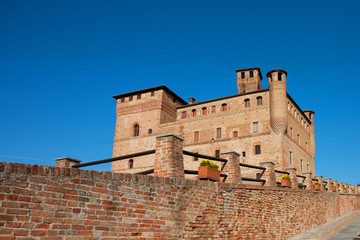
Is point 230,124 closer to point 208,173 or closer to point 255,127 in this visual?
point 255,127

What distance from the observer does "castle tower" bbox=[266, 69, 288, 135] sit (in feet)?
95.3

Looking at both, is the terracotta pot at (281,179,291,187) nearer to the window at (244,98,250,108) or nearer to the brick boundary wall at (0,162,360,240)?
the brick boundary wall at (0,162,360,240)

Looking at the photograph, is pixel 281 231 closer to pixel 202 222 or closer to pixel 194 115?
pixel 202 222

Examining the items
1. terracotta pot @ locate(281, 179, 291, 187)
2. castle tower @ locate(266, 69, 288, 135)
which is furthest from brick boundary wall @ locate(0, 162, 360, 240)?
castle tower @ locate(266, 69, 288, 135)

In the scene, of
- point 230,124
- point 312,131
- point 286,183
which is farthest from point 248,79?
point 286,183

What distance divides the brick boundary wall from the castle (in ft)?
66.8

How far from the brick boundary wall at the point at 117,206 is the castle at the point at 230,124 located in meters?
20.4

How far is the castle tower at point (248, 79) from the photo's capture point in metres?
35.8

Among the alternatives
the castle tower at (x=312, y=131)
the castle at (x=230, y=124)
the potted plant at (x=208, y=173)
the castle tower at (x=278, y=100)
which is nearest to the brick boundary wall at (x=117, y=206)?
the potted plant at (x=208, y=173)

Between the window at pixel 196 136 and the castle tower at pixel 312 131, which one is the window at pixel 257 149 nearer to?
the window at pixel 196 136

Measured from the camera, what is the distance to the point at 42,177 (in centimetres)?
464

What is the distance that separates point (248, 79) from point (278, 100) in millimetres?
7313

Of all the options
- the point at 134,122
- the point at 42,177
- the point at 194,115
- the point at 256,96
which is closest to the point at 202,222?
the point at 42,177

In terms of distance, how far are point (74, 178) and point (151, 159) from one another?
2909cm
